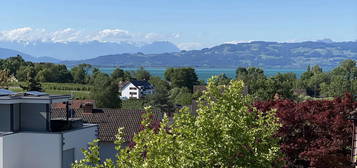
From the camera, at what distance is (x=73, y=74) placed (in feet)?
502

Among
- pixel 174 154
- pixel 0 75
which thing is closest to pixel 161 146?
pixel 174 154

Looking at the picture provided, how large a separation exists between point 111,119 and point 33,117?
1665 centimetres

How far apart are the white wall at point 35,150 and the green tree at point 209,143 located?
1238 centimetres

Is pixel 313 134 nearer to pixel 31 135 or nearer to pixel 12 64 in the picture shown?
pixel 31 135

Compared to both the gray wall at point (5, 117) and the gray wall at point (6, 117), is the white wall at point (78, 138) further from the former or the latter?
the gray wall at point (5, 117)

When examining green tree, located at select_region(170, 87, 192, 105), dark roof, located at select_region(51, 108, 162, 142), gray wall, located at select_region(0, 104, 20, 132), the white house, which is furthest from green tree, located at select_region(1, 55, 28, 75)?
gray wall, located at select_region(0, 104, 20, 132)

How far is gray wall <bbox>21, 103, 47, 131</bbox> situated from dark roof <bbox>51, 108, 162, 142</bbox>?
538 inches

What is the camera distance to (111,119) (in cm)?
4038

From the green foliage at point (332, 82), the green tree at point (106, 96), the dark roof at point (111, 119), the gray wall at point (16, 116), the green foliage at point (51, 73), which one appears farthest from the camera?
the green foliage at point (51, 73)

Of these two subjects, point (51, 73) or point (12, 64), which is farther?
point (12, 64)

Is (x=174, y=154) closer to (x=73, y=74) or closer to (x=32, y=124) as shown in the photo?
(x=32, y=124)

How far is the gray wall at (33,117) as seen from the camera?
2370 centimetres

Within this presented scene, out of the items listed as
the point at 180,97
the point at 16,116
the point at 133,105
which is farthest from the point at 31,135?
the point at 180,97

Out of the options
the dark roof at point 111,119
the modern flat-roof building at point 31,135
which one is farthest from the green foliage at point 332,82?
the modern flat-roof building at point 31,135
